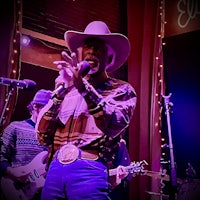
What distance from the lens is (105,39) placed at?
2.48 meters

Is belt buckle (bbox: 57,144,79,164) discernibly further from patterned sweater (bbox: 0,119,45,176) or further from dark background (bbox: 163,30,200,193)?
dark background (bbox: 163,30,200,193)

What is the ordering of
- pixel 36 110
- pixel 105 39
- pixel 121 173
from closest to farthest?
pixel 105 39 < pixel 121 173 < pixel 36 110

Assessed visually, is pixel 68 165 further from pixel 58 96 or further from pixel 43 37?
pixel 43 37

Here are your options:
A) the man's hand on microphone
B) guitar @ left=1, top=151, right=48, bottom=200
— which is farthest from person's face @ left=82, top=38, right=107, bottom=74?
guitar @ left=1, top=151, right=48, bottom=200

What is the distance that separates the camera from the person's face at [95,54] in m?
2.31

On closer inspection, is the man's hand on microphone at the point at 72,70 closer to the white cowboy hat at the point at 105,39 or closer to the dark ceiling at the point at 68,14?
the white cowboy hat at the point at 105,39

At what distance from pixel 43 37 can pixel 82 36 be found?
1.85ft

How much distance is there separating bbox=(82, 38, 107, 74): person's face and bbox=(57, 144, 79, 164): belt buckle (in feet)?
1.78

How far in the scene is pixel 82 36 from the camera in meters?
2.52

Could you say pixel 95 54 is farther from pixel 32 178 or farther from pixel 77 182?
pixel 32 178

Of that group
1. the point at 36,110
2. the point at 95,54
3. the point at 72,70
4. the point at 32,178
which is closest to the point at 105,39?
the point at 95,54

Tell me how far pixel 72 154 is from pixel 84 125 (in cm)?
20

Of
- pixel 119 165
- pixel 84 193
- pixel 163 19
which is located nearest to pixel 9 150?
pixel 119 165

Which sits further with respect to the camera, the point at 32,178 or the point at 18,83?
the point at 32,178
